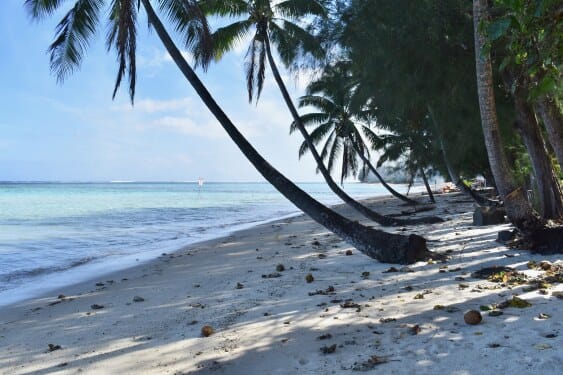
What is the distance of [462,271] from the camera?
5.81 meters

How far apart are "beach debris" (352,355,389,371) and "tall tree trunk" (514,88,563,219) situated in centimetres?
652

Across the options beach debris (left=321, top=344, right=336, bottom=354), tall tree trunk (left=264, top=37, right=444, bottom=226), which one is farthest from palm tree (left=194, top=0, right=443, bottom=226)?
beach debris (left=321, top=344, right=336, bottom=354)

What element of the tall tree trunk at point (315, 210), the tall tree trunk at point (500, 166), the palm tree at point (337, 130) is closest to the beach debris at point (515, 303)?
the tall tree trunk at point (315, 210)

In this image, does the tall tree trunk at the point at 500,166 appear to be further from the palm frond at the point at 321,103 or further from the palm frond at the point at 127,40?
the palm frond at the point at 321,103

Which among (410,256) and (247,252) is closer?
(410,256)

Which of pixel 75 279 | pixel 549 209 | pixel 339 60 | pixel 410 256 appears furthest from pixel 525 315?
pixel 339 60

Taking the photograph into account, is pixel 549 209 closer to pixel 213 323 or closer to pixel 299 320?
pixel 299 320

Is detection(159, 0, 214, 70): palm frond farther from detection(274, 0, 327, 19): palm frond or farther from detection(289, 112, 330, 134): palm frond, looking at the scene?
detection(289, 112, 330, 134): palm frond

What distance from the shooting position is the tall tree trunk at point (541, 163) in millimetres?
7965

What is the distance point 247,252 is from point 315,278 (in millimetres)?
4085

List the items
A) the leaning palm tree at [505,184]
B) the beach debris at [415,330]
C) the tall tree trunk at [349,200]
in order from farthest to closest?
the tall tree trunk at [349,200] → the leaning palm tree at [505,184] → the beach debris at [415,330]

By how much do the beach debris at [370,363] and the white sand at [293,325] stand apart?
1.2 inches

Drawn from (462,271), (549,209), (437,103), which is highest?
(437,103)

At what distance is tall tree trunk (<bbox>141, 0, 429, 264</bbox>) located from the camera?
664cm
